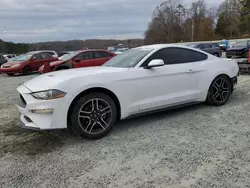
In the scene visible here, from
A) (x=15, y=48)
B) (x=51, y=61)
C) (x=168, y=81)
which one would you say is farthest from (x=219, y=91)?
(x=15, y=48)

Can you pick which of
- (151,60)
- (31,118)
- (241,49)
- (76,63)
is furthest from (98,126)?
(241,49)

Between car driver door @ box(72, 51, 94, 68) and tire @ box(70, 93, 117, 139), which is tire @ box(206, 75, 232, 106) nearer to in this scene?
tire @ box(70, 93, 117, 139)

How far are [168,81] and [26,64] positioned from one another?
13301 mm

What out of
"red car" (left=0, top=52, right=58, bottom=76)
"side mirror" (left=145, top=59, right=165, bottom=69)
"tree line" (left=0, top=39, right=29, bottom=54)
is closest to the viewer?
"side mirror" (left=145, top=59, right=165, bottom=69)

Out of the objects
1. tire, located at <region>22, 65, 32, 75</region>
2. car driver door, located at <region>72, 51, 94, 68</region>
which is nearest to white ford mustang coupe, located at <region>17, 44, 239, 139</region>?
car driver door, located at <region>72, 51, 94, 68</region>

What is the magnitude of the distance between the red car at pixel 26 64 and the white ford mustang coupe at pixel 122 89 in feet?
39.9

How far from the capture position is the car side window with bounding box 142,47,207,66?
15.7ft

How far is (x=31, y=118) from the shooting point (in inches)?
148

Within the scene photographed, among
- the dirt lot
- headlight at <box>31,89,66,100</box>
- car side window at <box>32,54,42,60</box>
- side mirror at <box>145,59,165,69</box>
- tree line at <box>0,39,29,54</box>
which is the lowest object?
the dirt lot

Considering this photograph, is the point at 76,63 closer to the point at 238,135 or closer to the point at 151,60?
the point at 151,60

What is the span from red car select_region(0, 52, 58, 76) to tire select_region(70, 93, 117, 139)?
13.1 metres

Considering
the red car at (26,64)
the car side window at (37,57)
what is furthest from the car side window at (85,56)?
the car side window at (37,57)

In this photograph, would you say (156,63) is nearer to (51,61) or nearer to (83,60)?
(83,60)

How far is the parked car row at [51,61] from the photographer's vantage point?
41.2ft
